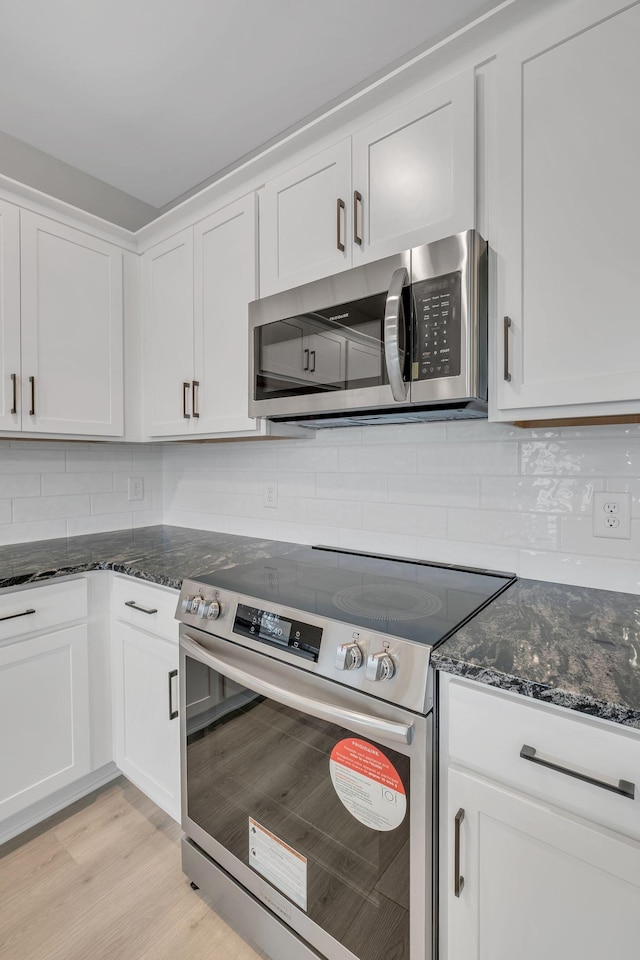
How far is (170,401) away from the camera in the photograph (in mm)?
2051

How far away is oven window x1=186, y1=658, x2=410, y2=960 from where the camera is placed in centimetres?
94

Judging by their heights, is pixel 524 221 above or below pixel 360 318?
above

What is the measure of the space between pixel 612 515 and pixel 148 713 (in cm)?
160

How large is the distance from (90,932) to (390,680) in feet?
3.94

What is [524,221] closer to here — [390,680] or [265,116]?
[390,680]

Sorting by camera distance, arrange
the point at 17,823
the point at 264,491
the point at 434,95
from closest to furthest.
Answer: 1. the point at 434,95
2. the point at 17,823
3. the point at 264,491

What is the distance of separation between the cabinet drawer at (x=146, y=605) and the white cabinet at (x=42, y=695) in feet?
0.41

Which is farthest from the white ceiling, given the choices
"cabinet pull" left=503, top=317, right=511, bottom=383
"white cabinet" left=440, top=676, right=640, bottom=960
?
"white cabinet" left=440, top=676, right=640, bottom=960

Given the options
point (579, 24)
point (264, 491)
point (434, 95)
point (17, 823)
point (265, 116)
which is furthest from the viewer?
point (264, 491)

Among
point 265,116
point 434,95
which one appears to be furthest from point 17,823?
point 265,116

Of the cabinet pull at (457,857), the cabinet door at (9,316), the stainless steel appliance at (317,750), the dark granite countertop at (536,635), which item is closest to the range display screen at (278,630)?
the stainless steel appliance at (317,750)

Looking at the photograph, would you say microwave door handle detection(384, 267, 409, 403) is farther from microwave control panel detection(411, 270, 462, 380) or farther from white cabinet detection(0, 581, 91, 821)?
white cabinet detection(0, 581, 91, 821)

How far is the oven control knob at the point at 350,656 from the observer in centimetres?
96

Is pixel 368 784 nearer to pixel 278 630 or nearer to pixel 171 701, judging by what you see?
pixel 278 630
